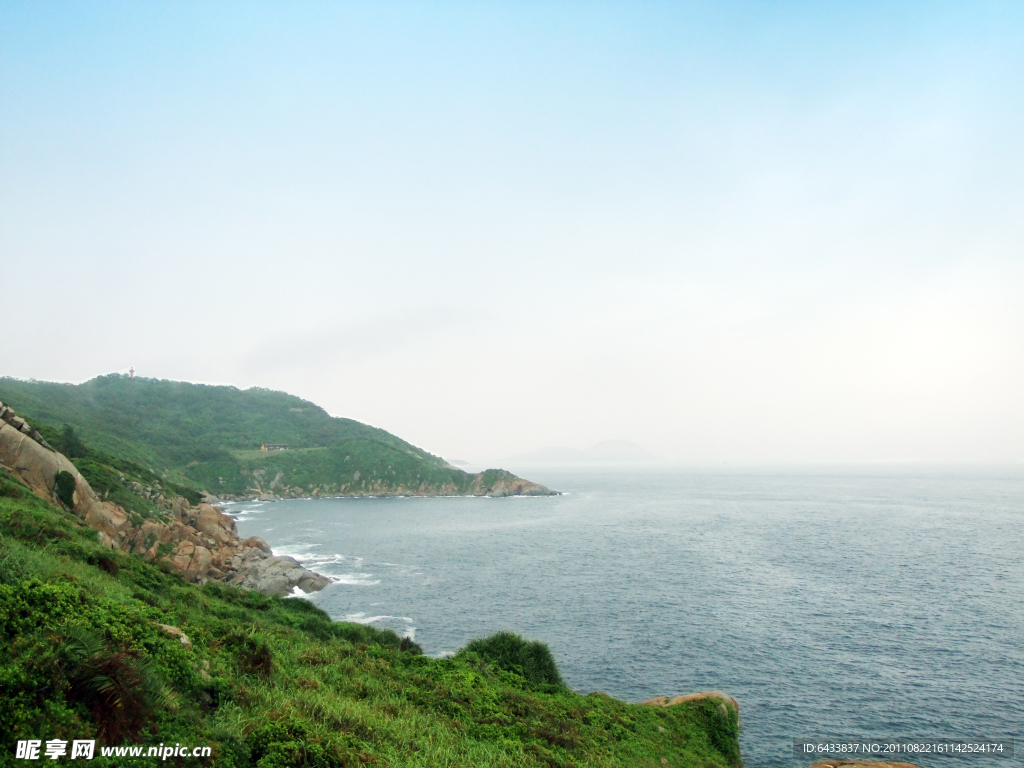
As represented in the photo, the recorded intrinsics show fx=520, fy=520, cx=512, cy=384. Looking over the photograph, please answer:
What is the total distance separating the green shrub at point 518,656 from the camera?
1169 inches

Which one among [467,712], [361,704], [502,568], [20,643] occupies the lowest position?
[502,568]

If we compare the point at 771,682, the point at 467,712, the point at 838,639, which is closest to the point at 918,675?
the point at 838,639

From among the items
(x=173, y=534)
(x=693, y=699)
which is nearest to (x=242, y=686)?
(x=693, y=699)

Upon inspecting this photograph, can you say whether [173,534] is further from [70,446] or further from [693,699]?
[693,699]

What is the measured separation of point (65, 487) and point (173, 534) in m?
16.4

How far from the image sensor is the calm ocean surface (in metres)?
35.1

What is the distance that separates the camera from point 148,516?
52.7 meters

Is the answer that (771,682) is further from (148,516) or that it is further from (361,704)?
(148,516)

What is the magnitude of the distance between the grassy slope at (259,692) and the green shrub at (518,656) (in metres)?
1.76

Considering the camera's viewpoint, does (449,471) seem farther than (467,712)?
Yes

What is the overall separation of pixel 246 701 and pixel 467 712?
856 centimetres

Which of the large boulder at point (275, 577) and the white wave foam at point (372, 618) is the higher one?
the large boulder at point (275, 577)

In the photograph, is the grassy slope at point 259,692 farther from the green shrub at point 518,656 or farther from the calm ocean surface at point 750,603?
the calm ocean surface at point 750,603

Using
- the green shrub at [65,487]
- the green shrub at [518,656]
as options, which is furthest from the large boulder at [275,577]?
the green shrub at [518,656]
